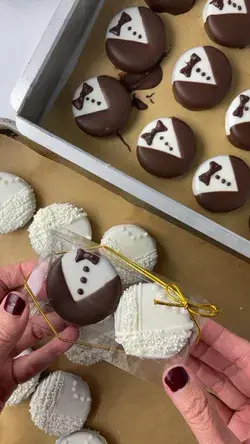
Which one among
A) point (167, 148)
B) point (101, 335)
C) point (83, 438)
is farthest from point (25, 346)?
point (167, 148)

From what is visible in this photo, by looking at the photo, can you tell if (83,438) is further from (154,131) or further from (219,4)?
(219,4)

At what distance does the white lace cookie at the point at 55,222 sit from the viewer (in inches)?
49.6

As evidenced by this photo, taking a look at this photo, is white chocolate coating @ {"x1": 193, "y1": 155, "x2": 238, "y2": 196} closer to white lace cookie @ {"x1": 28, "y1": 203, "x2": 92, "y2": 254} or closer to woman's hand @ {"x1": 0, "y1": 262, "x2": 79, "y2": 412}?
white lace cookie @ {"x1": 28, "y1": 203, "x2": 92, "y2": 254}

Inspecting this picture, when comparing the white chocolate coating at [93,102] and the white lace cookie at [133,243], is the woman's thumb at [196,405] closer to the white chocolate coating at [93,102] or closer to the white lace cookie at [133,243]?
the white lace cookie at [133,243]

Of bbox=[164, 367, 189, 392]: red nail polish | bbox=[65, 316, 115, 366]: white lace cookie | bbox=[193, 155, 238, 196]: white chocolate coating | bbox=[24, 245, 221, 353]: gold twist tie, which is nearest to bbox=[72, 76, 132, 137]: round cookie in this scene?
Result: bbox=[193, 155, 238, 196]: white chocolate coating

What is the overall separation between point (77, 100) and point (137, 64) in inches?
6.0

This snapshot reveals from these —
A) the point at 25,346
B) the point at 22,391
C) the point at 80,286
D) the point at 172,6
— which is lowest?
the point at 22,391

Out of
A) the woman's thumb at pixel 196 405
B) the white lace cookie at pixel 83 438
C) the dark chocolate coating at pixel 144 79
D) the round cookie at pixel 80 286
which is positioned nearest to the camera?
the woman's thumb at pixel 196 405

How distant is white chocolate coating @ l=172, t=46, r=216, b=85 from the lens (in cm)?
129

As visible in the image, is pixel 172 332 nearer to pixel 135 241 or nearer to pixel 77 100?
pixel 135 241

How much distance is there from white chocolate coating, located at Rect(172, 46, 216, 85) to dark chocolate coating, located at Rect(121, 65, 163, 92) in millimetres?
45

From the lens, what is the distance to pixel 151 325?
0.99 m

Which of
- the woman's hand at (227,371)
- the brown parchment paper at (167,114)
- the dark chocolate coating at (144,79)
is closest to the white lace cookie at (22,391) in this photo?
the woman's hand at (227,371)

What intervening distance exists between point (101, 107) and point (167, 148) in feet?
0.56
